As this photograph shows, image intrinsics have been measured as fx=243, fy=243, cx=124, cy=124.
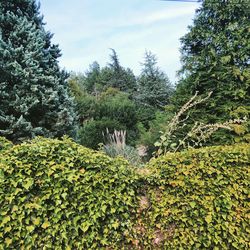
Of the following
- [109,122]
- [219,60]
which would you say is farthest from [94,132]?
[219,60]

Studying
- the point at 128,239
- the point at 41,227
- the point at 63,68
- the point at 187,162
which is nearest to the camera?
the point at 41,227

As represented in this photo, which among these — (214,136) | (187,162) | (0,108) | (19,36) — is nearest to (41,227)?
(187,162)

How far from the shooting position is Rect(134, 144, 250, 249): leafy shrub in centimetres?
199

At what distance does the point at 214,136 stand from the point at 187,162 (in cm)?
283

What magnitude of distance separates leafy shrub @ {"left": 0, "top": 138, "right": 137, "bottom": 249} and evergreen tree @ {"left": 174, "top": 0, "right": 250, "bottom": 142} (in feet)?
10.7

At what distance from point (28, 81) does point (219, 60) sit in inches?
154

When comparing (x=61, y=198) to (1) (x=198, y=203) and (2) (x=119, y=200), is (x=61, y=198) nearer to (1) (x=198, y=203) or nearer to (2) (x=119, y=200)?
(2) (x=119, y=200)

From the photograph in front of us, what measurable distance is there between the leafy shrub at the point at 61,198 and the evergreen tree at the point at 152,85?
1377 centimetres

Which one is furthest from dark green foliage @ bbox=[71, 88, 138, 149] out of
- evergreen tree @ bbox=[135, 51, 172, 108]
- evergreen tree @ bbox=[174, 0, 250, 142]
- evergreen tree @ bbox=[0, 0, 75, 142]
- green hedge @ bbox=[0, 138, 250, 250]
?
green hedge @ bbox=[0, 138, 250, 250]

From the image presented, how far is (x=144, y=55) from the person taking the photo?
17.4 metres

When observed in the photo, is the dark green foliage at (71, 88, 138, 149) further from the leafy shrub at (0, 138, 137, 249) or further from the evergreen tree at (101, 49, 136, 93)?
the evergreen tree at (101, 49, 136, 93)

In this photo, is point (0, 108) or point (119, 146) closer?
point (0, 108)

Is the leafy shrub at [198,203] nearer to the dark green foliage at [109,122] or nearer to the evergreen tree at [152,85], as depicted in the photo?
the dark green foliage at [109,122]

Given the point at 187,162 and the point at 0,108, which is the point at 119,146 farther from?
the point at 187,162
